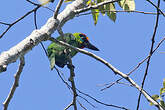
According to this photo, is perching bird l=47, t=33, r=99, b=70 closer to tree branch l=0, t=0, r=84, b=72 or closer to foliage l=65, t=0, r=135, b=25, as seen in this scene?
foliage l=65, t=0, r=135, b=25

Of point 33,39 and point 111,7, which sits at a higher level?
point 111,7

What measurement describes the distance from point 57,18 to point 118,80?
0.70 m

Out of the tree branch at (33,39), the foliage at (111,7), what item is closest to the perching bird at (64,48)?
the foliage at (111,7)

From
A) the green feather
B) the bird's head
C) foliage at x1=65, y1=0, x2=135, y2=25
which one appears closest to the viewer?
foliage at x1=65, y1=0, x2=135, y2=25

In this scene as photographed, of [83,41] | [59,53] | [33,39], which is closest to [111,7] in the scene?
[33,39]

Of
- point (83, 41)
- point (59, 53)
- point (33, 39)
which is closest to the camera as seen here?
point (33, 39)

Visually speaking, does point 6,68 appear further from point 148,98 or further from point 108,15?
point 108,15

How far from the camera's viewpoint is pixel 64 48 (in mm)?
5562

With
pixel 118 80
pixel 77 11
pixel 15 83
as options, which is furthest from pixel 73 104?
pixel 77 11

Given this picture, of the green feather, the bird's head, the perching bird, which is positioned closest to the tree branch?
the perching bird

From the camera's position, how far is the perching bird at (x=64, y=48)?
5.50 metres

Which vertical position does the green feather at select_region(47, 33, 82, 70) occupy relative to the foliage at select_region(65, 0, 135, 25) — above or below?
above

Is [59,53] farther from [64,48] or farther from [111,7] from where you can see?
[111,7]

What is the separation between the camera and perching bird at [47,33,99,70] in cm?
550
